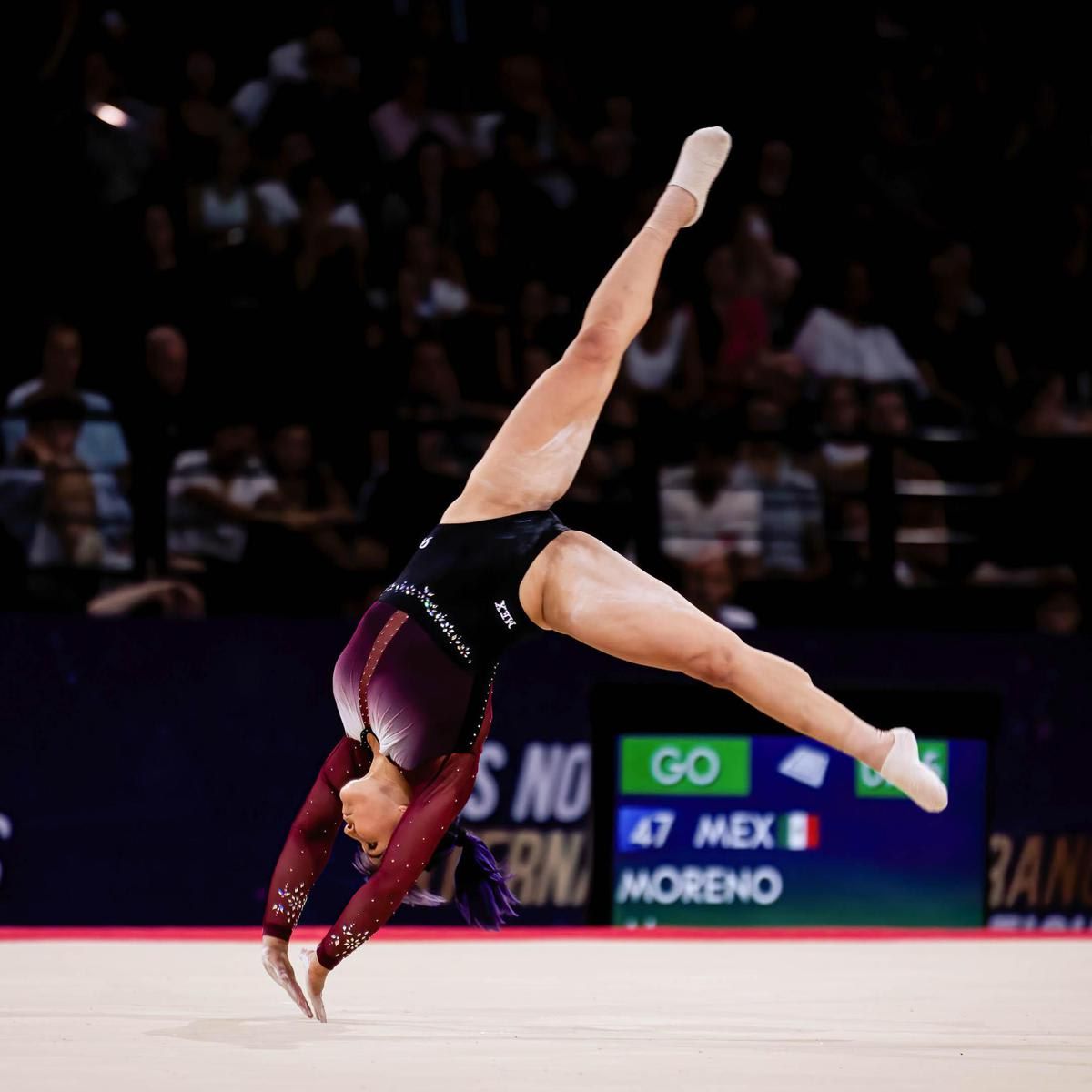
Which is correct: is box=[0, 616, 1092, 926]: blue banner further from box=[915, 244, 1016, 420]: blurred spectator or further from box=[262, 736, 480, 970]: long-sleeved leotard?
box=[915, 244, 1016, 420]: blurred spectator

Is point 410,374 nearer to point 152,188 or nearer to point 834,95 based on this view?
point 152,188

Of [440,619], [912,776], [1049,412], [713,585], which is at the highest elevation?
[1049,412]

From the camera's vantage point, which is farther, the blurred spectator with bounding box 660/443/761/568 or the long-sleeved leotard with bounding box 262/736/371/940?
the blurred spectator with bounding box 660/443/761/568

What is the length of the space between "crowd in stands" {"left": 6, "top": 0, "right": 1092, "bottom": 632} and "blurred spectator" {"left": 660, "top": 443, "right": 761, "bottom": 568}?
0.01 metres

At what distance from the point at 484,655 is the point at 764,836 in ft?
8.41

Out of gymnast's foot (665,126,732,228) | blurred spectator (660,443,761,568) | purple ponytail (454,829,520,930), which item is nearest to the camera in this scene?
purple ponytail (454,829,520,930)

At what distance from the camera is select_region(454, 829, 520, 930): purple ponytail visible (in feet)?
16.3

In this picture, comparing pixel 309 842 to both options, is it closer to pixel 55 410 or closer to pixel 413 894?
pixel 413 894

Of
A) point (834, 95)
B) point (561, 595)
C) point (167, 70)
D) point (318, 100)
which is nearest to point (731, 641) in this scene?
point (561, 595)

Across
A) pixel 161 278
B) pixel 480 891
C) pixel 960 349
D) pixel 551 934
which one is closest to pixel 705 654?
pixel 480 891

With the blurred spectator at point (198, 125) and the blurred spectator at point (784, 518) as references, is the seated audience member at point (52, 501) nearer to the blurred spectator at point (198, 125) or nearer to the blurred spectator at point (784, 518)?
the blurred spectator at point (198, 125)

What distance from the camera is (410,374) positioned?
778 cm

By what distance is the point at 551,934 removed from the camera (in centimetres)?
666

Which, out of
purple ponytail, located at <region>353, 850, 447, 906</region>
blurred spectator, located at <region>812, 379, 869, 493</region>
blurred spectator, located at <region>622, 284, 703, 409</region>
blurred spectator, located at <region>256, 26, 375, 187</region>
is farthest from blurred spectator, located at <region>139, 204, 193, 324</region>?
purple ponytail, located at <region>353, 850, 447, 906</region>
